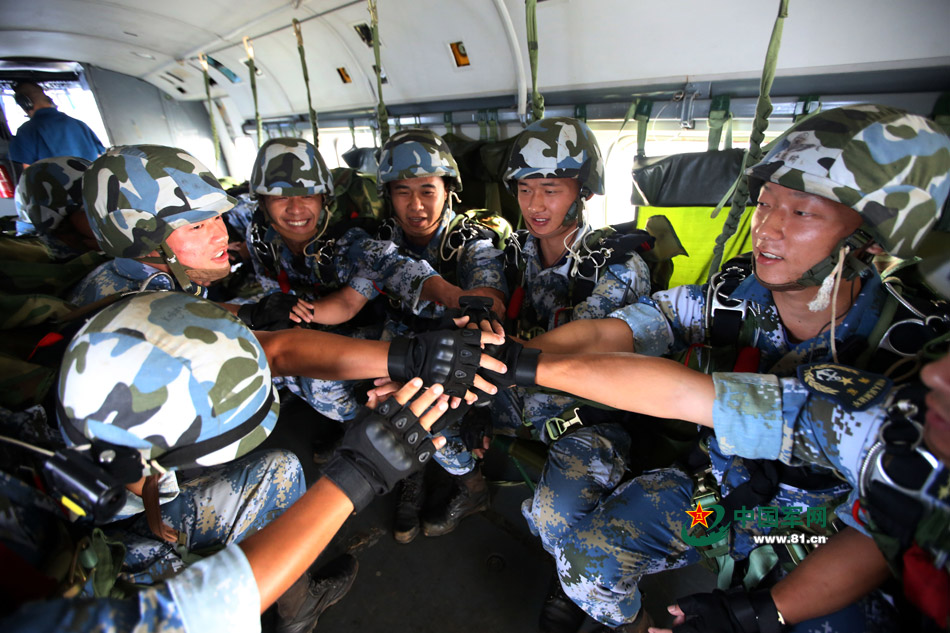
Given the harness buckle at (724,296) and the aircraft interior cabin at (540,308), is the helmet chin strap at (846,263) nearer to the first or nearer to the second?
the aircraft interior cabin at (540,308)

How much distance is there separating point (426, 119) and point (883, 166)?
427cm

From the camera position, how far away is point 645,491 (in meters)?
1.81

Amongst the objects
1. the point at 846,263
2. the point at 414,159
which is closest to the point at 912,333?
the point at 846,263

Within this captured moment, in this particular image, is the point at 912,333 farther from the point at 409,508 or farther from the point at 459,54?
the point at 459,54

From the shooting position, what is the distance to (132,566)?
1.46 m

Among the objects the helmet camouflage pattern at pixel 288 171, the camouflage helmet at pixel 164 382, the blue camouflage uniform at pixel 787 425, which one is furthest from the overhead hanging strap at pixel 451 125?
the blue camouflage uniform at pixel 787 425

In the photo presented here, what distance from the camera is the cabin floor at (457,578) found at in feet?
6.64

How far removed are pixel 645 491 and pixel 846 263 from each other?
111 cm

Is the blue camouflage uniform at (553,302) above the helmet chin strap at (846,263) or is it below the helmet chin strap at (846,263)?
below

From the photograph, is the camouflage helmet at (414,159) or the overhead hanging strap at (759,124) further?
the camouflage helmet at (414,159)

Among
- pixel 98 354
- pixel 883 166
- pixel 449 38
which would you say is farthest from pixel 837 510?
pixel 449 38

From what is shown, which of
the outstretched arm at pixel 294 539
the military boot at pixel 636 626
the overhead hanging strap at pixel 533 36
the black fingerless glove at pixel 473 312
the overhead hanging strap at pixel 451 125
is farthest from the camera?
the overhead hanging strap at pixel 451 125

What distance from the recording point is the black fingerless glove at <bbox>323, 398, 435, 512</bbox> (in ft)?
4.12

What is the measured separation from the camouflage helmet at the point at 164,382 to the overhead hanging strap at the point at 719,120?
2.88 m
